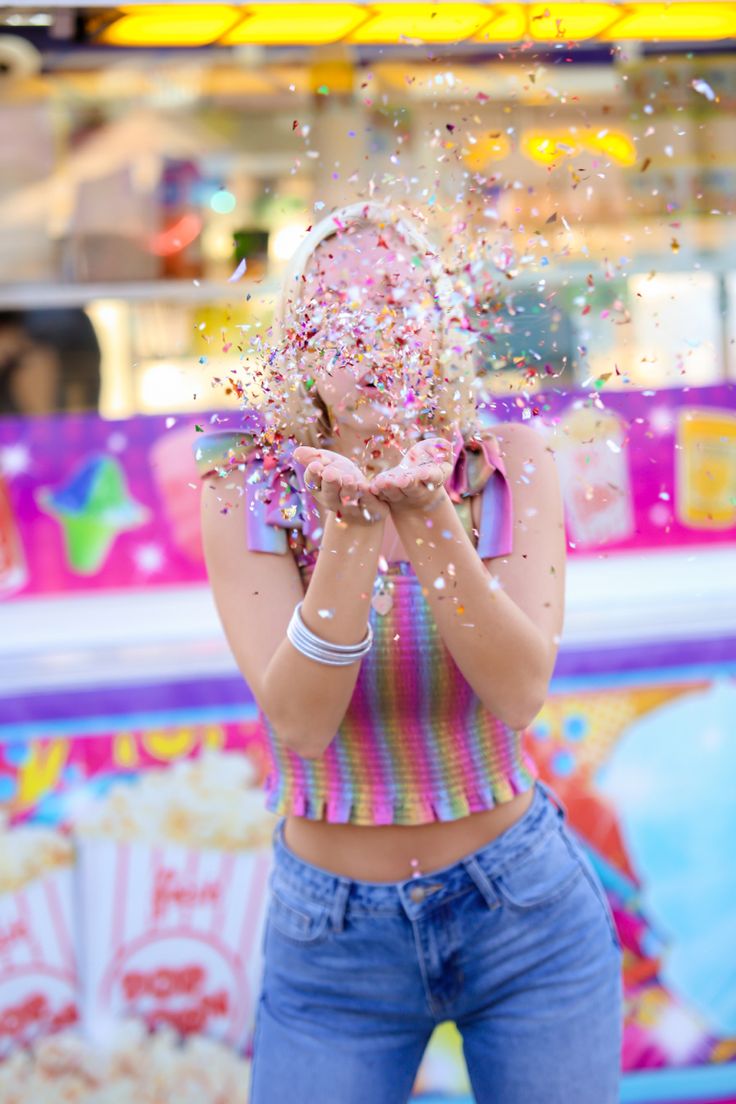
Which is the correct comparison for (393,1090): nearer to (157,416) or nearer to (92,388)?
(157,416)

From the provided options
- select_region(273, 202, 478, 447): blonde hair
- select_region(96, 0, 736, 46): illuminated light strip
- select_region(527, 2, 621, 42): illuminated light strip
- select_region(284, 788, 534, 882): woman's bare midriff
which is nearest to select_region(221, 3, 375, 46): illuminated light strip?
select_region(96, 0, 736, 46): illuminated light strip

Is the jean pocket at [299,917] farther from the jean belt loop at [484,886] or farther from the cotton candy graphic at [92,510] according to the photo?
the cotton candy graphic at [92,510]

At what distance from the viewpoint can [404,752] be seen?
1312 mm

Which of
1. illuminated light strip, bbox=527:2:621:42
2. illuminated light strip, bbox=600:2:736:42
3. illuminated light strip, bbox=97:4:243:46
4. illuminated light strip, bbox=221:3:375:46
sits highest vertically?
illuminated light strip, bbox=97:4:243:46

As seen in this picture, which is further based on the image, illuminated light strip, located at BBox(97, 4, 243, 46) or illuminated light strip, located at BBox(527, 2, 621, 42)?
illuminated light strip, located at BBox(97, 4, 243, 46)

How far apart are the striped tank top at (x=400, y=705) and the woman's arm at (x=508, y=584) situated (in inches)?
0.9

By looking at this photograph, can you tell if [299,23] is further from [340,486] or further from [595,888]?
[595,888]

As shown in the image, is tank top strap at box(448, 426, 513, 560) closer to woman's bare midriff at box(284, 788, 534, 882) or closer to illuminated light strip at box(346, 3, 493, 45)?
woman's bare midriff at box(284, 788, 534, 882)

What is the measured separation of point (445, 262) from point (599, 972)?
0.77m

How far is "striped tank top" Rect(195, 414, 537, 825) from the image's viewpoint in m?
1.28

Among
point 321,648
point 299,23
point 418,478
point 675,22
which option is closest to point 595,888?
point 321,648

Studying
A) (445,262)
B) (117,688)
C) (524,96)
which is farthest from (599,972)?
(117,688)

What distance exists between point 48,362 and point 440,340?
1.66 meters

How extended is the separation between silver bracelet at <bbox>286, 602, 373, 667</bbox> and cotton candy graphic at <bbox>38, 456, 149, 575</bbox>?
1.18 metres
